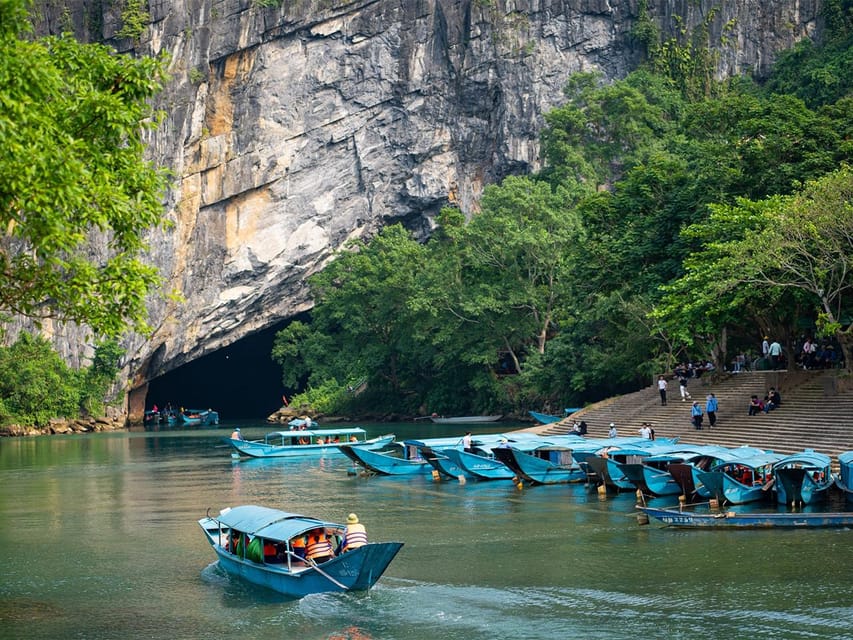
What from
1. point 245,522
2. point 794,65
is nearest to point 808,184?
point 245,522

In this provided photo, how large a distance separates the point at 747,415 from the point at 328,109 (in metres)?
34.1

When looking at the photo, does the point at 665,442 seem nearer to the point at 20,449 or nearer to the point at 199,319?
the point at 20,449

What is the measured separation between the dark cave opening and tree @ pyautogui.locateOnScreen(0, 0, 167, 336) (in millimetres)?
55231

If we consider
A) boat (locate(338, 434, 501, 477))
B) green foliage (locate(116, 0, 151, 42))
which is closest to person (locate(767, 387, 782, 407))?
boat (locate(338, 434, 501, 477))

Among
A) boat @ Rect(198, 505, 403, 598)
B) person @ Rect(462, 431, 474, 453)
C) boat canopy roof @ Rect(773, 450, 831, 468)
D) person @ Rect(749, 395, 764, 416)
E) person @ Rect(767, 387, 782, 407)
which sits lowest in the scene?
boat @ Rect(198, 505, 403, 598)

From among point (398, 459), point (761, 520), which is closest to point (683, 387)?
point (398, 459)

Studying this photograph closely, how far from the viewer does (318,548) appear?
14.9m

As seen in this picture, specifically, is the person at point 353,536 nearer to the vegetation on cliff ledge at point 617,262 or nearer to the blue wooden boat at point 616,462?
the blue wooden boat at point 616,462

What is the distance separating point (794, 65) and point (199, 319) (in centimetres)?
3266

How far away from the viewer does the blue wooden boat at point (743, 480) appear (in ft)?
68.2

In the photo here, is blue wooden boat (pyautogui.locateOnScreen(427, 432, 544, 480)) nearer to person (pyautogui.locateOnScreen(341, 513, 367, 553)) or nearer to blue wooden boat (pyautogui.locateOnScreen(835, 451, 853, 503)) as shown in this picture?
blue wooden boat (pyautogui.locateOnScreen(835, 451, 853, 503))

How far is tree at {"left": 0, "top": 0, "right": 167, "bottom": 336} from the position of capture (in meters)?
11.5

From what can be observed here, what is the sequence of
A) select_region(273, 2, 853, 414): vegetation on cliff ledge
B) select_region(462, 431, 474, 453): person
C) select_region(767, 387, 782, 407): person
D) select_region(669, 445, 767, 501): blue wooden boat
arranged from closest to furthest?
1. select_region(669, 445, 767, 501): blue wooden boat
2. select_region(273, 2, 853, 414): vegetation on cliff ledge
3. select_region(462, 431, 474, 453): person
4. select_region(767, 387, 782, 407): person

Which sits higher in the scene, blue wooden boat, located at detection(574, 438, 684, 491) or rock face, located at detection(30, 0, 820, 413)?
rock face, located at detection(30, 0, 820, 413)
